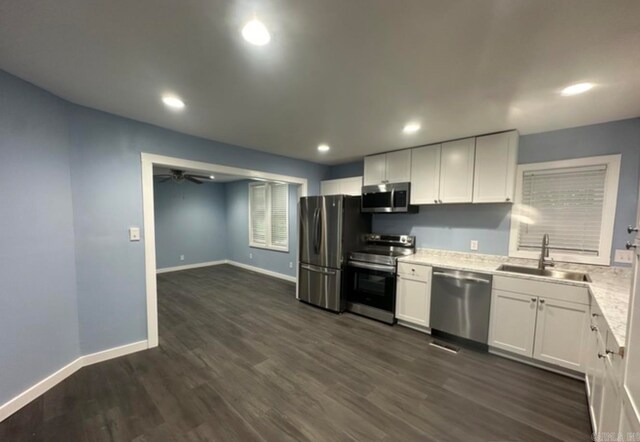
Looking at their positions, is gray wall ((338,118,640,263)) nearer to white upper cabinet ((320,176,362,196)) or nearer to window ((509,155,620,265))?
window ((509,155,620,265))

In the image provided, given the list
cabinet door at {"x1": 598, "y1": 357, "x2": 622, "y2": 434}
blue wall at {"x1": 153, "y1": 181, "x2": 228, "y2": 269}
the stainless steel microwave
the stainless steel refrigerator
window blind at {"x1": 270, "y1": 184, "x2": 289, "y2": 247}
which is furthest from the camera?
blue wall at {"x1": 153, "y1": 181, "x2": 228, "y2": 269}

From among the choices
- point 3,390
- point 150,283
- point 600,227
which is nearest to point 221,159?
point 150,283

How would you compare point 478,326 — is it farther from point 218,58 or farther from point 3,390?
point 3,390

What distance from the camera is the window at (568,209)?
254 cm

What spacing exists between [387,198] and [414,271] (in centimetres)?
117

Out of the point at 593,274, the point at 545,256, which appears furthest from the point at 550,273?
the point at 593,274

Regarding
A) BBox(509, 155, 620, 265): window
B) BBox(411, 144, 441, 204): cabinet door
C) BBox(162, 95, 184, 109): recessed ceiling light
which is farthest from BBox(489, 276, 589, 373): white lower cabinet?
BBox(162, 95, 184, 109): recessed ceiling light

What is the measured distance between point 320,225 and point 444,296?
200 centimetres

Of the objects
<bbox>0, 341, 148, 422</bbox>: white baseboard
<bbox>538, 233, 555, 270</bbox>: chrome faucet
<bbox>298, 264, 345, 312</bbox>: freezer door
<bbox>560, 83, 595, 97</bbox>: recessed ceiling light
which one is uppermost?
<bbox>560, 83, 595, 97</bbox>: recessed ceiling light

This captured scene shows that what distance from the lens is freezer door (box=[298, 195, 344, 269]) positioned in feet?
12.6

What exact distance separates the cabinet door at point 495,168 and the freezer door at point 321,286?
2.21 metres

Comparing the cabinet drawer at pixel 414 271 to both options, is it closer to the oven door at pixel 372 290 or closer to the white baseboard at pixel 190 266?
the oven door at pixel 372 290

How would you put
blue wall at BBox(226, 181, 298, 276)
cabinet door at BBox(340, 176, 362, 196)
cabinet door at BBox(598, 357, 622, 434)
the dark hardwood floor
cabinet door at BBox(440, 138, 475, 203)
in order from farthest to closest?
blue wall at BBox(226, 181, 298, 276) < cabinet door at BBox(340, 176, 362, 196) < cabinet door at BBox(440, 138, 475, 203) < the dark hardwood floor < cabinet door at BBox(598, 357, 622, 434)

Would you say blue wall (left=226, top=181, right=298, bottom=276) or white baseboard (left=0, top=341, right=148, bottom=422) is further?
Answer: blue wall (left=226, top=181, right=298, bottom=276)
